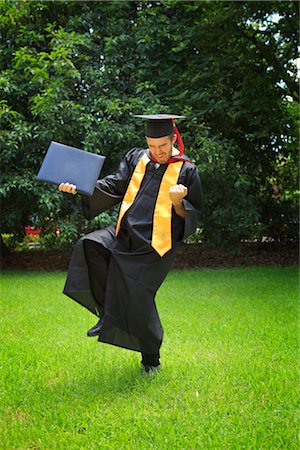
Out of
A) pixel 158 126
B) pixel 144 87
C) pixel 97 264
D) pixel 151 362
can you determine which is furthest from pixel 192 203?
pixel 144 87

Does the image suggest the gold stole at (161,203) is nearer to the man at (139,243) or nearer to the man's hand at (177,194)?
the man at (139,243)

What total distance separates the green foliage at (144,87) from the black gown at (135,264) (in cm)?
549

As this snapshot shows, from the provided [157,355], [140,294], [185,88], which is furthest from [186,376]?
[185,88]

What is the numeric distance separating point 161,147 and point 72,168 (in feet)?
2.16

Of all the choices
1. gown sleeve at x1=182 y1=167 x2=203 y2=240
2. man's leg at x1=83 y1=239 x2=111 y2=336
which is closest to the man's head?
gown sleeve at x1=182 y1=167 x2=203 y2=240

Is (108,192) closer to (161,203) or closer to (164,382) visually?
(161,203)

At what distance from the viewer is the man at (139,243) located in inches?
165

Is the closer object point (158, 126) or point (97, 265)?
point (158, 126)

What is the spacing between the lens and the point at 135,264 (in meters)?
4.24

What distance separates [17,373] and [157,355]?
1125 millimetres

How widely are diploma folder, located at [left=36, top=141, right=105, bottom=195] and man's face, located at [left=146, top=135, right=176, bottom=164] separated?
1.26 feet

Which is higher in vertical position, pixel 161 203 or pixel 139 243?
pixel 161 203

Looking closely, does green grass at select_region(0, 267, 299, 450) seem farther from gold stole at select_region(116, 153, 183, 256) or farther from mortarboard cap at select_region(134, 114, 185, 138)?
mortarboard cap at select_region(134, 114, 185, 138)

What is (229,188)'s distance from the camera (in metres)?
11.1
